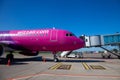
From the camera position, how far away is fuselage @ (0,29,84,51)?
934 inches

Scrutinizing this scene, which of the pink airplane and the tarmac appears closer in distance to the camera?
the tarmac

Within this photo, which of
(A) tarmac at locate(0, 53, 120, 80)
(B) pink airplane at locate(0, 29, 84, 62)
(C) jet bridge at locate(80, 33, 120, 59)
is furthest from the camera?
(C) jet bridge at locate(80, 33, 120, 59)

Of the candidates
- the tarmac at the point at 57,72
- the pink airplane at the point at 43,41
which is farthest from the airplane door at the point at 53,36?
the tarmac at the point at 57,72

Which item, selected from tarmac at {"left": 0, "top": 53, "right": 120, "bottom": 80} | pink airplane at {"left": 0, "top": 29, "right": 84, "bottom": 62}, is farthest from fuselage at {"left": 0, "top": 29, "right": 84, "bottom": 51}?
tarmac at {"left": 0, "top": 53, "right": 120, "bottom": 80}

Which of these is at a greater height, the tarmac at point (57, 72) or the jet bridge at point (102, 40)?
the jet bridge at point (102, 40)

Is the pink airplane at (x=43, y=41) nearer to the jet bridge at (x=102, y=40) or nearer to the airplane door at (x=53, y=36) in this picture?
the airplane door at (x=53, y=36)

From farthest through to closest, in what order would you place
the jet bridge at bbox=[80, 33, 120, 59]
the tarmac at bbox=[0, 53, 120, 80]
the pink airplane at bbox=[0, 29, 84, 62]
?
1. the jet bridge at bbox=[80, 33, 120, 59]
2. the pink airplane at bbox=[0, 29, 84, 62]
3. the tarmac at bbox=[0, 53, 120, 80]

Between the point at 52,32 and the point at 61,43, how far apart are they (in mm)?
2083

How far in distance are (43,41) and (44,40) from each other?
0.19 metres

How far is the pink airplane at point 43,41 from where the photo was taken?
2373 centimetres

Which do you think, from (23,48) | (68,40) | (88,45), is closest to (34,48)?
(23,48)

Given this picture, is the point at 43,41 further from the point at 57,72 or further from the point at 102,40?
the point at 102,40

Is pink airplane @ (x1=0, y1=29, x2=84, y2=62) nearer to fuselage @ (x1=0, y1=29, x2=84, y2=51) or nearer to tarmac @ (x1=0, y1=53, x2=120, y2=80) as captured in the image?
fuselage @ (x1=0, y1=29, x2=84, y2=51)

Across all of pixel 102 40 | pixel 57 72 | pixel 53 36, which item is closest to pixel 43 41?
pixel 53 36
